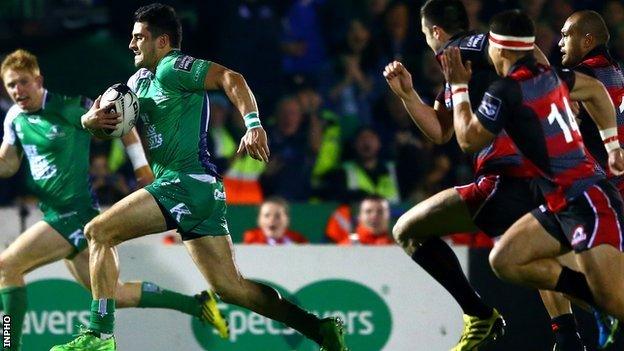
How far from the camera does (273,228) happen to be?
36.5 feet

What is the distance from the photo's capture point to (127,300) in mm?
9391

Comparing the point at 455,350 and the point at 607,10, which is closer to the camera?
the point at 455,350

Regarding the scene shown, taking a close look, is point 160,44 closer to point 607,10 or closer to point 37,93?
point 37,93

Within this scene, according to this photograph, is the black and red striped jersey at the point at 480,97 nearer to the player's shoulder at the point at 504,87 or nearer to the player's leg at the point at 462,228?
the player's leg at the point at 462,228

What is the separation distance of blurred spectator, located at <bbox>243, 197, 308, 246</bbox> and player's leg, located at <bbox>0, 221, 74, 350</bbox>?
2353 mm

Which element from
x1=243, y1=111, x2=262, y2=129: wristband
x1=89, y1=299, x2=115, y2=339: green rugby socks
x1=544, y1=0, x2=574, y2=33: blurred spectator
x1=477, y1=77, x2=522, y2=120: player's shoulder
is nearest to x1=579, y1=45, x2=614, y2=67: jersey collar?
x1=477, y1=77, x2=522, y2=120: player's shoulder

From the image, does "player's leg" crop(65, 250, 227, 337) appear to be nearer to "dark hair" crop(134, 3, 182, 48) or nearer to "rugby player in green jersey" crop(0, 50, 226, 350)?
"rugby player in green jersey" crop(0, 50, 226, 350)

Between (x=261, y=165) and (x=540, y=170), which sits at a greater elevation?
(x=261, y=165)

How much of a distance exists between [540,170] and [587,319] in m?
2.61

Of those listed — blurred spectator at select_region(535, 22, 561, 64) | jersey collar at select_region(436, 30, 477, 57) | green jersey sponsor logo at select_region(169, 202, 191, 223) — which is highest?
blurred spectator at select_region(535, 22, 561, 64)

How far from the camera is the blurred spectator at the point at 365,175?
525 inches

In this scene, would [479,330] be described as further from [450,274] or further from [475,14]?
[475,14]

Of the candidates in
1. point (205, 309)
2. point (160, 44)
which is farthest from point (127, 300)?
point (160, 44)

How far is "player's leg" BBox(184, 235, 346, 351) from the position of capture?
825 cm
